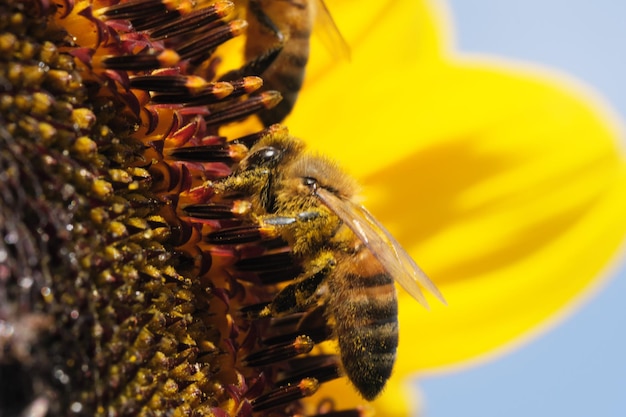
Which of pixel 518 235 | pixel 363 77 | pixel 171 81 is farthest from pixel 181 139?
pixel 518 235

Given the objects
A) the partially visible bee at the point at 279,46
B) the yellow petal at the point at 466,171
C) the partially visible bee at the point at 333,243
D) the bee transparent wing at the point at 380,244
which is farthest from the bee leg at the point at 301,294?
the yellow petal at the point at 466,171

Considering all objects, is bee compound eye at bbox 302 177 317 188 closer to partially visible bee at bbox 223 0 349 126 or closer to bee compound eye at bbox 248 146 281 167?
bee compound eye at bbox 248 146 281 167

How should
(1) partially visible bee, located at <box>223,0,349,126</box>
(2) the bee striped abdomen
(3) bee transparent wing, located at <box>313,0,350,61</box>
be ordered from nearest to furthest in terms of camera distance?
(2) the bee striped abdomen, (1) partially visible bee, located at <box>223,0,349,126</box>, (3) bee transparent wing, located at <box>313,0,350,61</box>

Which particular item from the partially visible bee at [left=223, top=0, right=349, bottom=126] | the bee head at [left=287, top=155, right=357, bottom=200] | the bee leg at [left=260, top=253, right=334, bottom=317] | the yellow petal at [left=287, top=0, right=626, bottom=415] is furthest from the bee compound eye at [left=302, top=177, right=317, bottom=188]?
the yellow petal at [left=287, top=0, right=626, bottom=415]

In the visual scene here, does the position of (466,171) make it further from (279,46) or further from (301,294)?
(301,294)

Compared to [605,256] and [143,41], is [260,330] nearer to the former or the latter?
[143,41]

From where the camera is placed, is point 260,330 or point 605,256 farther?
point 605,256

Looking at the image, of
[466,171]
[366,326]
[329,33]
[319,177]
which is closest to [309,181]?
[319,177]
